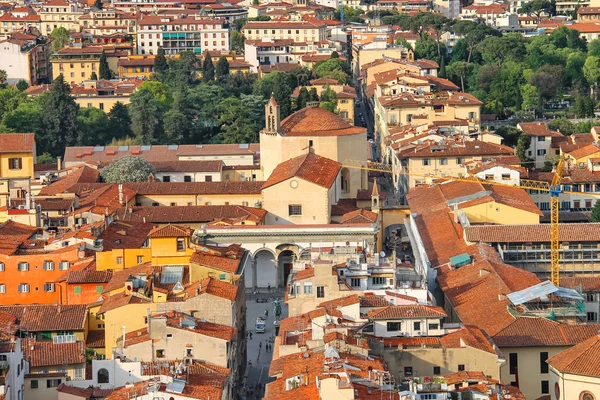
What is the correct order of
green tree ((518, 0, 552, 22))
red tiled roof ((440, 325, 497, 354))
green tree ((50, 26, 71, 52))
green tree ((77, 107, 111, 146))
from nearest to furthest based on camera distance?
red tiled roof ((440, 325, 497, 354))
green tree ((77, 107, 111, 146))
green tree ((50, 26, 71, 52))
green tree ((518, 0, 552, 22))

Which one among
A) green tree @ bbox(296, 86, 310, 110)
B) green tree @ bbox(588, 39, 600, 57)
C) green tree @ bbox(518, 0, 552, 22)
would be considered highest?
green tree @ bbox(518, 0, 552, 22)

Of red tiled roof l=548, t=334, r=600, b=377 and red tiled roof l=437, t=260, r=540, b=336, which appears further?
red tiled roof l=437, t=260, r=540, b=336

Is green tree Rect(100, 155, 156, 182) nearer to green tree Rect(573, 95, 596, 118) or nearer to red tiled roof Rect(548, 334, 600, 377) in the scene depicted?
green tree Rect(573, 95, 596, 118)

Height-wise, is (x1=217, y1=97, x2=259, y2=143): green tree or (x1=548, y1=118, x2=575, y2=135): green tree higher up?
(x1=217, y1=97, x2=259, y2=143): green tree

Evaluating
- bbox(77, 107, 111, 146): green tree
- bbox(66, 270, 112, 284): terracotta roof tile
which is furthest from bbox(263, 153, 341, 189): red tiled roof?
bbox(77, 107, 111, 146): green tree

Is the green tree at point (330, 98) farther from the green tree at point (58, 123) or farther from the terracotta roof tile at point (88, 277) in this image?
the terracotta roof tile at point (88, 277)

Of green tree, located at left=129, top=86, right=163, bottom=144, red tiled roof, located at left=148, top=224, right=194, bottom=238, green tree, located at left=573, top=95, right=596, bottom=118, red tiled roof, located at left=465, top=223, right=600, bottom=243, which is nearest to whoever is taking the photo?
red tiled roof, located at left=148, top=224, right=194, bottom=238

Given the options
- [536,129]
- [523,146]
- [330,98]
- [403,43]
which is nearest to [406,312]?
[523,146]

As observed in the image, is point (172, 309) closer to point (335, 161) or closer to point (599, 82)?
point (335, 161)
